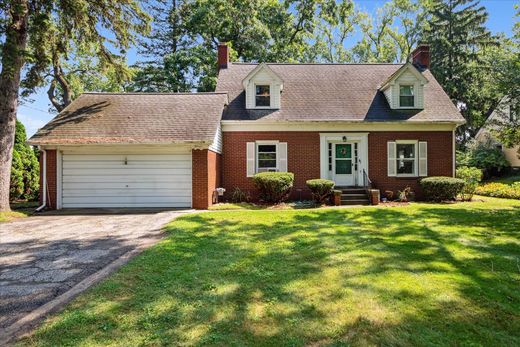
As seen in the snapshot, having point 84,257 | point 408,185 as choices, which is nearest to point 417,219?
point 408,185

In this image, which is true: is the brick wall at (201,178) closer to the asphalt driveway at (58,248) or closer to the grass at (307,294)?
the asphalt driveway at (58,248)

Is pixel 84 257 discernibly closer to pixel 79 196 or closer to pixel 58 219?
pixel 58 219

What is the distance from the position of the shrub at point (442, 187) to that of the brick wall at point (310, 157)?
0.97m

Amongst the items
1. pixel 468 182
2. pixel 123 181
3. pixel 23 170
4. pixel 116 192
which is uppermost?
pixel 23 170

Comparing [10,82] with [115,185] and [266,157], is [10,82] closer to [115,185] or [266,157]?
[115,185]

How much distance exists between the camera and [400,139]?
47.1 ft

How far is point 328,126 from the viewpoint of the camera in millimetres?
14164

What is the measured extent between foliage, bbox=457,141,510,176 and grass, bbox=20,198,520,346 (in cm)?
1931

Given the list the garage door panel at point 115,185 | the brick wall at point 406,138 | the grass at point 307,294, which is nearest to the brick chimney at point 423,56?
the brick wall at point 406,138

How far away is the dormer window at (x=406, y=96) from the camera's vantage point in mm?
14930

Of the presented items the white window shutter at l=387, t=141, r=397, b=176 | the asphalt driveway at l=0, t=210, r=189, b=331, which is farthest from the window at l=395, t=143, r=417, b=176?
the asphalt driveway at l=0, t=210, r=189, b=331

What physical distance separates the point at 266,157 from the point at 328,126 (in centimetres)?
313

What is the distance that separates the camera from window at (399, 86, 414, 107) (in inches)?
588

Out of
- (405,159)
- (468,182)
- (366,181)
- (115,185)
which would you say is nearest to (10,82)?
(115,185)
